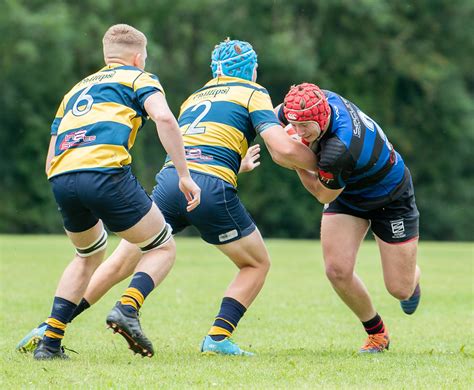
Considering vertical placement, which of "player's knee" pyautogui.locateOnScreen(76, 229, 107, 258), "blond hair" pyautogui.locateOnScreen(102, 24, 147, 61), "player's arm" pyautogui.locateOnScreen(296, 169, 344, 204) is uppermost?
"blond hair" pyautogui.locateOnScreen(102, 24, 147, 61)

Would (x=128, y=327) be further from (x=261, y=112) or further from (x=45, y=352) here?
(x=261, y=112)

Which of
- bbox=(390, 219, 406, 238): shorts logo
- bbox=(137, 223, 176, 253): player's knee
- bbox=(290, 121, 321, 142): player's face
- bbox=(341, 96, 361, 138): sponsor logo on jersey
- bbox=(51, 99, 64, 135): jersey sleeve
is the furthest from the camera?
bbox=(390, 219, 406, 238): shorts logo

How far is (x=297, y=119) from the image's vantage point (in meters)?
5.90

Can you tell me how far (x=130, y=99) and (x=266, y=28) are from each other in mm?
30583

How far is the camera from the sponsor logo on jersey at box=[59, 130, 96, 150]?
5652mm

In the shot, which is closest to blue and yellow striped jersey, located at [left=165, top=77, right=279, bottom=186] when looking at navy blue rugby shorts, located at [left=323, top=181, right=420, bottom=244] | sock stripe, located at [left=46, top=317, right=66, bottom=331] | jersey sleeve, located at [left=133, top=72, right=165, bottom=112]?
jersey sleeve, located at [left=133, top=72, right=165, bottom=112]

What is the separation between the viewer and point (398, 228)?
664 cm

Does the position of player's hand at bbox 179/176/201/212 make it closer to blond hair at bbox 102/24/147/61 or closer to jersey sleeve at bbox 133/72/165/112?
jersey sleeve at bbox 133/72/165/112

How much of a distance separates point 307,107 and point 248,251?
43.9 inches

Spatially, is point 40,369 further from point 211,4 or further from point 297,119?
point 211,4

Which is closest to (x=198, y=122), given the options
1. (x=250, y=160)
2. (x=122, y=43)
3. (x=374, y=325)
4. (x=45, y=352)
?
(x=250, y=160)

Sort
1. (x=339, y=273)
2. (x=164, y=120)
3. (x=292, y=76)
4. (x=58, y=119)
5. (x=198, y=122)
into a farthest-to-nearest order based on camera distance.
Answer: (x=292, y=76) < (x=339, y=273) < (x=198, y=122) < (x=58, y=119) < (x=164, y=120)

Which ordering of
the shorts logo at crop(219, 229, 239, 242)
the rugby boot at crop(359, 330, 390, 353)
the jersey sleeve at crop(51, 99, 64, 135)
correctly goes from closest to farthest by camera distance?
the jersey sleeve at crop(51, 99, 64, 135)
the shorts logo at crop(219, 229, 239, 242)
the rugby boot at crop(359, 330, 390, 353)

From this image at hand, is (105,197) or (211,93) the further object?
(211,93)
